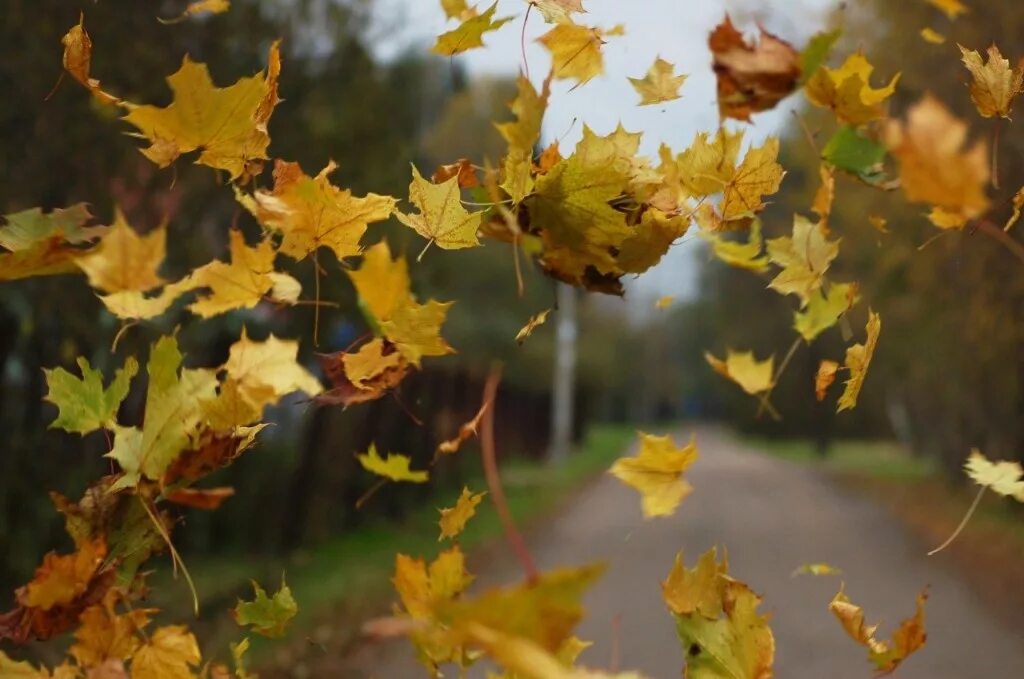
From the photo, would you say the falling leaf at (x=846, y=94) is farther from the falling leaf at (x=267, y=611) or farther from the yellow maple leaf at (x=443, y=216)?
the falling leaf at (x=267, y=611)

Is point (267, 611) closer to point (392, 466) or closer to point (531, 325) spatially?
point (392, 466)

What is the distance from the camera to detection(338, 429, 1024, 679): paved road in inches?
214

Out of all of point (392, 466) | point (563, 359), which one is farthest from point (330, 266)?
point (563, 359)

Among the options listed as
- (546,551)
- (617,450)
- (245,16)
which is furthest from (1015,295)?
(617,450)

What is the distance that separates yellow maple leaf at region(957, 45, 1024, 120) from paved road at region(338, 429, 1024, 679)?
86 centimetres

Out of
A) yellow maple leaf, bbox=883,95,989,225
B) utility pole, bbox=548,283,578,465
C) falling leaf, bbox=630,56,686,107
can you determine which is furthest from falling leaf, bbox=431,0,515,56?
utility pole, bbox=548,283,578,465

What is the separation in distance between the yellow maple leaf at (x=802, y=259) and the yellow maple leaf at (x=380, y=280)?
0.43 m

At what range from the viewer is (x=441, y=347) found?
893mm

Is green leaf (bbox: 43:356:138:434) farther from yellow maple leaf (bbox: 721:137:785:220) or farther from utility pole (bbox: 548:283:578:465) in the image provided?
utility pole (bbox: 548:283:578:465)

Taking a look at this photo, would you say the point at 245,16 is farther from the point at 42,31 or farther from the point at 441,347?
the point at 441,347

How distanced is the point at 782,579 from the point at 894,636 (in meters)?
7.19

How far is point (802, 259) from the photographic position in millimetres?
1030

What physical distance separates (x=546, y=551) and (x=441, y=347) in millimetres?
8553

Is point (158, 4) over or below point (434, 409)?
over
